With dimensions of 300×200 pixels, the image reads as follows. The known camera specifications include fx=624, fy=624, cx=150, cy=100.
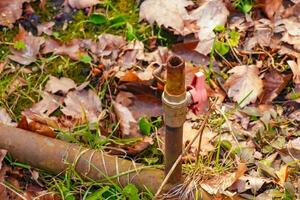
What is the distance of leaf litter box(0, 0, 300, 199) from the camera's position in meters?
3.04

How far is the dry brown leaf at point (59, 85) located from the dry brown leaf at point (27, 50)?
0.21m

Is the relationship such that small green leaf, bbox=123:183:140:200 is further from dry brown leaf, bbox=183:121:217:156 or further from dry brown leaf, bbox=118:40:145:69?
dry brown leaf, bbox=118:40:145:69

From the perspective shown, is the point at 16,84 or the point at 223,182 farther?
the point at 16,84

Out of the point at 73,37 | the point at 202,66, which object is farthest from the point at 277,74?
the point at 73,37

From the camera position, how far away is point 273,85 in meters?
3.32

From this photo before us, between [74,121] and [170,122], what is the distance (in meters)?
0.91

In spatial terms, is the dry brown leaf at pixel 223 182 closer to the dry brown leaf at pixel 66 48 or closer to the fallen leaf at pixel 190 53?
the fallen leaf at pixel 190 53

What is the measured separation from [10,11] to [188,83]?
121cm

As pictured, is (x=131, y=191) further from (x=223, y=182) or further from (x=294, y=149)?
(x=294, y=149)

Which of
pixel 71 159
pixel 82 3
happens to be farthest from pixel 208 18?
pixel 71 159

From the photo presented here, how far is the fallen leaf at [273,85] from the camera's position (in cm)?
329

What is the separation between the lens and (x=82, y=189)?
3033mm

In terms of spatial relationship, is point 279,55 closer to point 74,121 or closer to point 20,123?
point 74,121

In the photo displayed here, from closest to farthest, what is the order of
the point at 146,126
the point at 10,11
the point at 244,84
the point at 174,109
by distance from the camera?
the point at 174,109 → the point at 146,126 → the point at 244,84 → the point at 10,11
